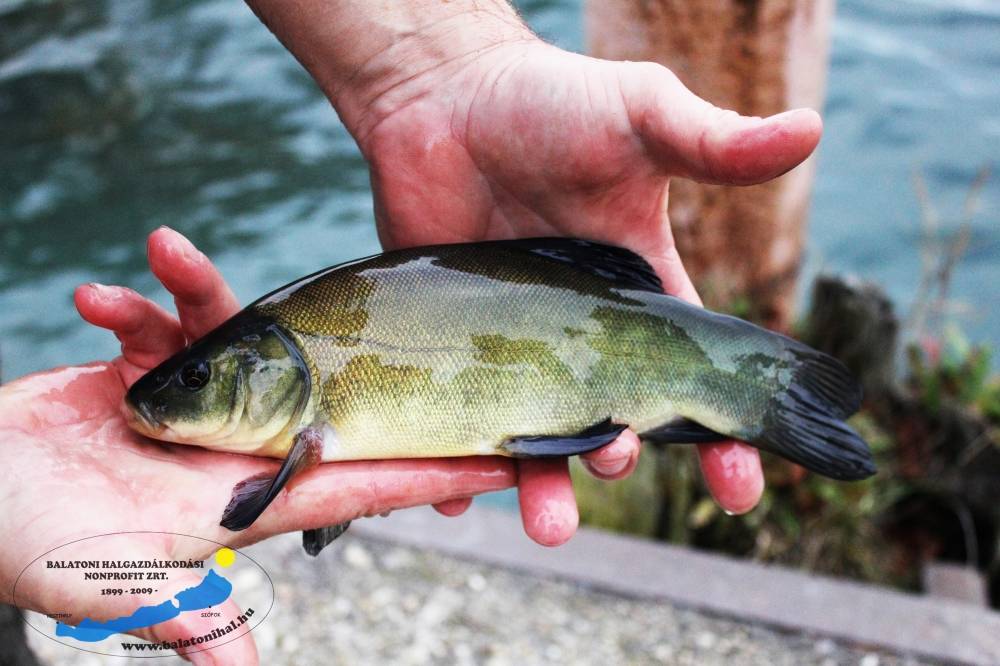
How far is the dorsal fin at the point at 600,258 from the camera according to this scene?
310 centimetres

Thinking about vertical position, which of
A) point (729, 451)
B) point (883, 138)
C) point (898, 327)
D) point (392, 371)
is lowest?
point (883, 138)

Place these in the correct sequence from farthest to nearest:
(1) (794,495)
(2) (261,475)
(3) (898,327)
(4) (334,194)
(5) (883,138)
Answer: (5) (883,138) < (4) (334,194) < (3) (898,327) < (1) (794,495) < (2) (261,475)

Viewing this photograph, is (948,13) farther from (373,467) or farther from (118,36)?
(373,467)

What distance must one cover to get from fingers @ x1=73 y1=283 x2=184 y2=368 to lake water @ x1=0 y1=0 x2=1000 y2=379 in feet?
18.4

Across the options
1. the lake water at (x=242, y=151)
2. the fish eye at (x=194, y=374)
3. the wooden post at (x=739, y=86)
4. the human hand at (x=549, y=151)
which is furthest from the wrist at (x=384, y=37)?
the lake water at (x=242, y=151)

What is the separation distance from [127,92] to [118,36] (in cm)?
138

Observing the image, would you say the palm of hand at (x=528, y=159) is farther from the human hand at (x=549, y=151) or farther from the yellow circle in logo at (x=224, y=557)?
the yellow circle in logo at (x=224, y=557)

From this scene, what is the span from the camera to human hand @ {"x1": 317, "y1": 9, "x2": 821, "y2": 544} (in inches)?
104

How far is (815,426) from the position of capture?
305 cm

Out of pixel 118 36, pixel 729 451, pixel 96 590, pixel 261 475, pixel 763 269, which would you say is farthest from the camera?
pixel 118 36

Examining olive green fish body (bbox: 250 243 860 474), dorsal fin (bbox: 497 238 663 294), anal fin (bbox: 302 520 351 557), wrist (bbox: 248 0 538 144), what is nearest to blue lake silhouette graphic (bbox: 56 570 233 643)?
anal fin (bbox: 302 520 351 557)

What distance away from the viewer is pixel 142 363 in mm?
3209

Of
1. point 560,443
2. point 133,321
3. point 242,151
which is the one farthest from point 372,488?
point 242,151

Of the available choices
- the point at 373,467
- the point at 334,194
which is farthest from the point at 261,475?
the point at 334,194
